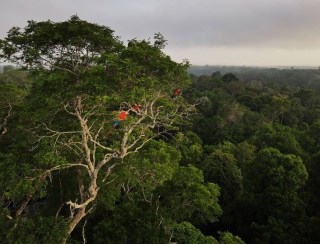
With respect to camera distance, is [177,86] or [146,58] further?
[177,86]

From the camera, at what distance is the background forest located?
35.1 ft

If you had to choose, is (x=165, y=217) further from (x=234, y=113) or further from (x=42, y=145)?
(x=234, y=113)

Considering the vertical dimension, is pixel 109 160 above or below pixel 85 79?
below

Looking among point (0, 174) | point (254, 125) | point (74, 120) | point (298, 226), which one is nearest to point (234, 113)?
point (254, 125)

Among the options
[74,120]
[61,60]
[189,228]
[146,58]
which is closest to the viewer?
[146,58]

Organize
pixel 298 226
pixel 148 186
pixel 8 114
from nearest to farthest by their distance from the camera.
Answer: pixel 148 186 → pixel 8 114 → pixel 298 226

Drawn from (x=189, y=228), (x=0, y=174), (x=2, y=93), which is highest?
(x=2, y=93)

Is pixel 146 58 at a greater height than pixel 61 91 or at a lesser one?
greater

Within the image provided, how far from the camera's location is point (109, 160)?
1371 centimetres

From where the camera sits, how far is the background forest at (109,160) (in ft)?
35.1

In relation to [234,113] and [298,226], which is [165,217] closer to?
[298,226]

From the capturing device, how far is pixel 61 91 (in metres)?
11.0

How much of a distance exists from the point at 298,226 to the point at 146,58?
51.9ft

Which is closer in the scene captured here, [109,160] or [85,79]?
[85,79]
